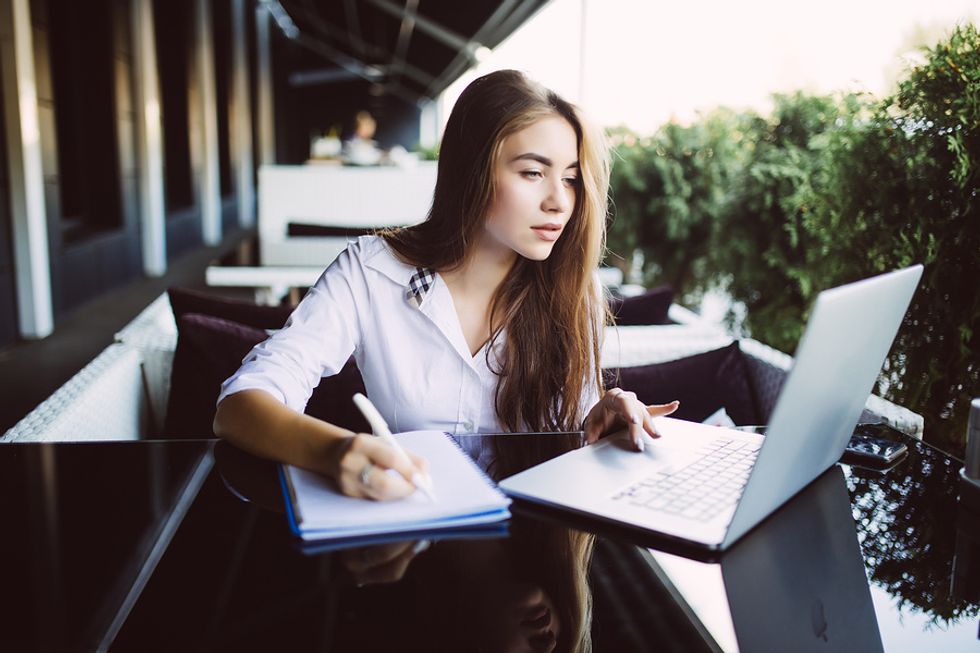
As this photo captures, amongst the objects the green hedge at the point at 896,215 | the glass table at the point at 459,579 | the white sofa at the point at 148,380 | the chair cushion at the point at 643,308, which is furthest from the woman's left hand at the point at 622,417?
the chair cushion at the point at 643,308

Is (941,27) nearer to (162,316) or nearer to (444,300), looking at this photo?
(444,300)

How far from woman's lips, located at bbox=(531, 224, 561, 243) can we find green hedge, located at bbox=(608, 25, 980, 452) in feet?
2.01

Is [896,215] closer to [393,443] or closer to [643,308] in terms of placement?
[643,308]

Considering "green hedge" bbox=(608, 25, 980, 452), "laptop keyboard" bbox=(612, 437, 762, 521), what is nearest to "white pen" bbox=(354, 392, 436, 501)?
"laptop keyboard" bbox=(612, 437, 762, 521)

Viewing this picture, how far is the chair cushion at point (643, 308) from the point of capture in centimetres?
236

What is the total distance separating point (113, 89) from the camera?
683cm

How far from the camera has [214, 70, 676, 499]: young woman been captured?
4.54ft

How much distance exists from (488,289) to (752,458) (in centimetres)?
60

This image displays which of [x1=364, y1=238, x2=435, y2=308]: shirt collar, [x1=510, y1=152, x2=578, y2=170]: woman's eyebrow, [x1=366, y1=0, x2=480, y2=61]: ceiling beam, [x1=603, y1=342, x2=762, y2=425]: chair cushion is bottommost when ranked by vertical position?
[x1=603, y1=342, x2=762, y2=425]: chair cushion

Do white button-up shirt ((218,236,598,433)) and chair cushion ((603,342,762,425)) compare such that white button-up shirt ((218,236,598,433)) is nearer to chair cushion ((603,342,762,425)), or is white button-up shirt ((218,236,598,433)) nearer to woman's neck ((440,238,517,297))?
woman's neck ((440,238,517,297))

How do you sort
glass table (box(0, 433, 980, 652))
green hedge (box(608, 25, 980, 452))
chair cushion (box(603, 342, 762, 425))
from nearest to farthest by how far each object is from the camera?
glass table (box(0, 433, 980, 652)), green hedge (box(608, 25, 980, 452)), chair cushion (box(603, 342, 762, 425))

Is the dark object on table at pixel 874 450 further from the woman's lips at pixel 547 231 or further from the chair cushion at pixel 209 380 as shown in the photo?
the chair cushion at pixel 209 380

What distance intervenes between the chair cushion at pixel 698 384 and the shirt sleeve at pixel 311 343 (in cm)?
65

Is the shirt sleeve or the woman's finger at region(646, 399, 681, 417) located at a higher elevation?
Result: the shirt sleeve
